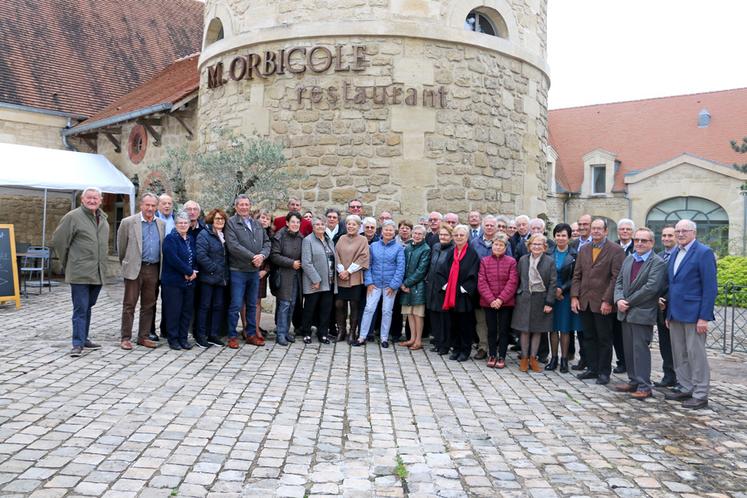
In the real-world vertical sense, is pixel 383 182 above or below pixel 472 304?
above

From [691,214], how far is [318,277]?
26436 millimetres

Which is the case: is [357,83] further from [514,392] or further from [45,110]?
[45,110]

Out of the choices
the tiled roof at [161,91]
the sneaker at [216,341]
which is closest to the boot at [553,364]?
the sneaker at [216,341]

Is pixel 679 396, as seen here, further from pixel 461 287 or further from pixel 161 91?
pixel 161 91

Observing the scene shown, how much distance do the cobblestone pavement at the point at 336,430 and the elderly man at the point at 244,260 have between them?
785 millimetres

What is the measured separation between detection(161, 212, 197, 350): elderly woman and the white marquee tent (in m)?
7.53

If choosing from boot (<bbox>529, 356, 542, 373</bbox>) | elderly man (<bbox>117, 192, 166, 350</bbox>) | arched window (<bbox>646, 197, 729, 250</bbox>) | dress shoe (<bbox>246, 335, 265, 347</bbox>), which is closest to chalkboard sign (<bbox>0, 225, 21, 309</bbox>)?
elderly man (<bbox>117, 192, 166, 350</bbox>)

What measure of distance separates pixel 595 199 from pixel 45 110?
25.1m

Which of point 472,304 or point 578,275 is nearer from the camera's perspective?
point 578,275

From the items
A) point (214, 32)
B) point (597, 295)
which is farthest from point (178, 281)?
point (214, 32)

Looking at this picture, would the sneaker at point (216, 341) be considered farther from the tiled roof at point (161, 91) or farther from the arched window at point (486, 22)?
the tiled roof at point (161, 91)

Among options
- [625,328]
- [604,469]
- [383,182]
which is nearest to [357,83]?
[383,182]

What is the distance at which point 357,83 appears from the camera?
37.5ft

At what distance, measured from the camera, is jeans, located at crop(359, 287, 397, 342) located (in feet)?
29.1
